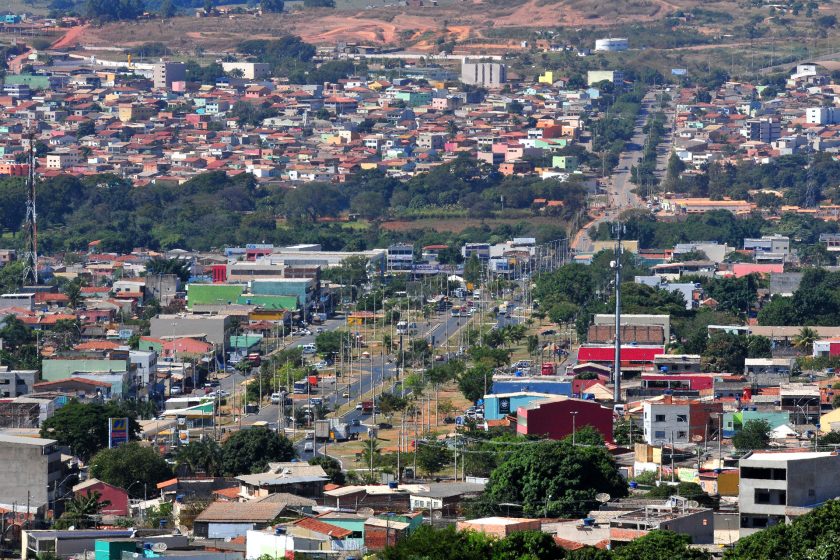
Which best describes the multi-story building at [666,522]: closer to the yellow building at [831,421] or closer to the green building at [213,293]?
the yellow building at [831,421]

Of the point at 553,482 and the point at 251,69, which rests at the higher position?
the point at 251,69

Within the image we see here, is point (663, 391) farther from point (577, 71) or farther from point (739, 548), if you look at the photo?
point (577, 71)

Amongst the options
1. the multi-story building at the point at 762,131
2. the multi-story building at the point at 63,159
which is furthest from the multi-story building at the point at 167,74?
the multi-story building at the point at 762,131

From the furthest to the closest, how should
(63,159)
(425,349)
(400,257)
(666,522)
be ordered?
(63,159) → (400,257) → (425,349) → (666,522)

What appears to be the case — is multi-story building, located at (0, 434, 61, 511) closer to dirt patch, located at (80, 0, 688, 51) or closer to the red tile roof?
the red tile roof

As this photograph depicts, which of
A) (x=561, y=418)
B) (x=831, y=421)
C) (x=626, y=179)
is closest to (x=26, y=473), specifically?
(x=561, y=418)

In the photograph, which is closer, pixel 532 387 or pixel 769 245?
pixel 532 387

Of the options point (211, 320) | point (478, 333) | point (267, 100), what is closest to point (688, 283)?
point (478, 333)

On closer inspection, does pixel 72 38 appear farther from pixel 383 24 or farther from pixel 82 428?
pixel 82 428
